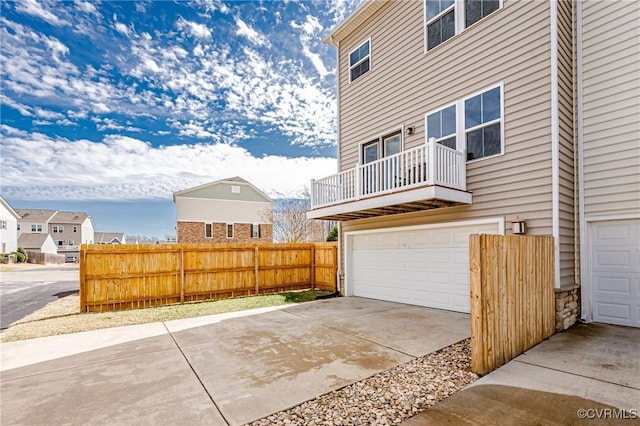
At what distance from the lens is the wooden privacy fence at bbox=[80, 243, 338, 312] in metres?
8.16

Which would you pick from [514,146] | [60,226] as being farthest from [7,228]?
[514,146]

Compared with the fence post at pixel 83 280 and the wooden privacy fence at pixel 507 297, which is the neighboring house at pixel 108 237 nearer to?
the fence post at pixel 83 280

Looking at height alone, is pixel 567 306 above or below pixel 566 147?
below

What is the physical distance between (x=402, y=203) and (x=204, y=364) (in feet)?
15.6

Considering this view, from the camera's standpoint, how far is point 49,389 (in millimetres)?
3441

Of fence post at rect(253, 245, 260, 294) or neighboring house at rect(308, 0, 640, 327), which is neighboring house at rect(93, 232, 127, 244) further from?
neighboring house at rect(308, 0, 640, 327)

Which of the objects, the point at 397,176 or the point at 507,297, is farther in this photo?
the point at 397,176

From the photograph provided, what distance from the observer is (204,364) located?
4137 mm

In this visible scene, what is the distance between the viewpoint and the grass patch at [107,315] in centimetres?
612

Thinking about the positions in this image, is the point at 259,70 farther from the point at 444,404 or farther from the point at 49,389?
the point at 444,404

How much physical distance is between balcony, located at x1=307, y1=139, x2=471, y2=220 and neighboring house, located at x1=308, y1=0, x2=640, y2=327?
0.04 m

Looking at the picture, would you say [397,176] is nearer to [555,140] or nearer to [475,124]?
[475,124]

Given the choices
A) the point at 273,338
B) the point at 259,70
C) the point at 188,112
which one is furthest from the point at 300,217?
the point at 273,338

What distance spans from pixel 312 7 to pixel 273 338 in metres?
10.7
